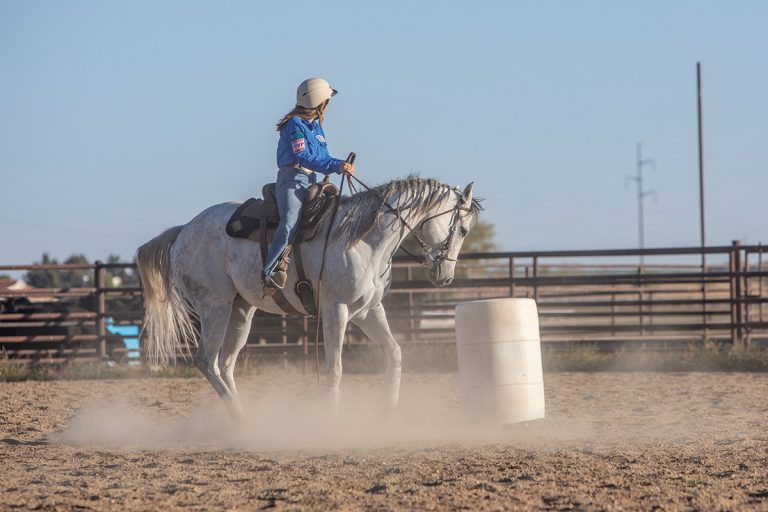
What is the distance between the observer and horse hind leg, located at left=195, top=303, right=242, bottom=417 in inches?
294

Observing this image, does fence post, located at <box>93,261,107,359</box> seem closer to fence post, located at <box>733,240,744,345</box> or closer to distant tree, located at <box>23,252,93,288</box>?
fence post, located at <box>733,240,744,345</box>

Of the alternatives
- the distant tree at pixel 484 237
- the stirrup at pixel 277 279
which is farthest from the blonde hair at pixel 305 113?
the distant tree at pixel 484 237

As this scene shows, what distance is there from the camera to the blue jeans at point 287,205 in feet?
22.9

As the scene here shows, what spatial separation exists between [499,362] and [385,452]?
1508 mm

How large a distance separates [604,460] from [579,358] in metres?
7.01

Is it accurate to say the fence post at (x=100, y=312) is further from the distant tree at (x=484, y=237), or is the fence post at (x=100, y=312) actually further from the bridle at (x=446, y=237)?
the distant tree at (x=484, y=237)

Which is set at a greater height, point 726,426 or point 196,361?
point 196,361

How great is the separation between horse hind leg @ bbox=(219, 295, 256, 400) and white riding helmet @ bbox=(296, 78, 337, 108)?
1685 millimetres

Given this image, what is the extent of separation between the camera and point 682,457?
18.1 ft

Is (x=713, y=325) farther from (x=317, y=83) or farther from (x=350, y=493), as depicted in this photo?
(x=350, y=493)

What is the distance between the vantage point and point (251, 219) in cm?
737

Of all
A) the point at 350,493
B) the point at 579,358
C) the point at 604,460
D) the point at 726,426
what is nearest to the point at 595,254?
the point at 579,358

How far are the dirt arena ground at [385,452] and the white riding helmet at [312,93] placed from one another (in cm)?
228

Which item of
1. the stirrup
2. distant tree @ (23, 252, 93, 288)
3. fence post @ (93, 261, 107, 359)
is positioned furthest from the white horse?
distant tree @ (23, 252, 93, 288)
